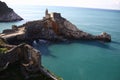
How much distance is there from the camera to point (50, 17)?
264 ft

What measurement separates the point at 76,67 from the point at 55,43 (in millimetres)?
23248

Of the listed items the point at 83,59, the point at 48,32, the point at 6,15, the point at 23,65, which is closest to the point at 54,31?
the point at 48,32

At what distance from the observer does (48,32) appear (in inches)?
3034

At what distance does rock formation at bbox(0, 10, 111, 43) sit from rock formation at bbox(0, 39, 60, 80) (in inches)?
1135

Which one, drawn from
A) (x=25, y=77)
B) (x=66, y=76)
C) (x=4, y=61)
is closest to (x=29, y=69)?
(x=25, y=77)

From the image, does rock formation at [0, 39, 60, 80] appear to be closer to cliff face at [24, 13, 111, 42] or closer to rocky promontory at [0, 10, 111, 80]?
rocky promontory at [0, 10, 111, 80]

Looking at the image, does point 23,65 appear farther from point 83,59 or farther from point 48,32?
point 48,32

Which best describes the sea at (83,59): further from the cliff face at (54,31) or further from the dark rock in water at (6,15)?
the dark rock in water at (6,15)

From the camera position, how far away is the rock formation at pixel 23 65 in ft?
110

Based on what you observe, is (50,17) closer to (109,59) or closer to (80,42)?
(80,42)

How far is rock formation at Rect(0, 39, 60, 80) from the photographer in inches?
1316

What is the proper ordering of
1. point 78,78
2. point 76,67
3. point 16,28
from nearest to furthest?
point 78,78, point 76,67, point 16,28

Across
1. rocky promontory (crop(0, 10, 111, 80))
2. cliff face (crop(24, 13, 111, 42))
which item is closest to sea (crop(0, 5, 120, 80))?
cliff face (crop(24, 13, 111, 42))

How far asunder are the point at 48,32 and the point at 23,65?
42300 millimetres
